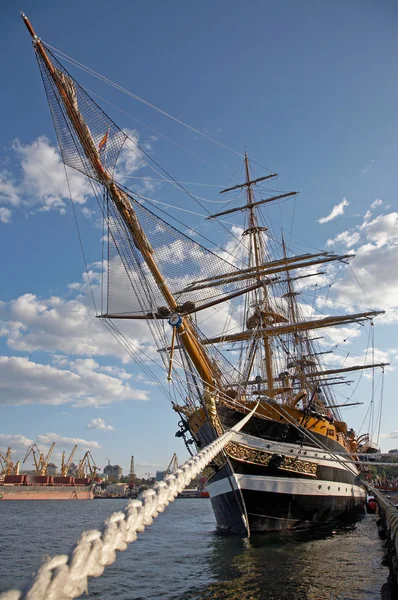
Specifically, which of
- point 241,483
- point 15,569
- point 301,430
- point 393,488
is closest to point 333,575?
point 241,483

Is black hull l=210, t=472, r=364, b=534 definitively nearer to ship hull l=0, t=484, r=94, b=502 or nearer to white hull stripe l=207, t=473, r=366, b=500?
white hull stripe l=207, t=473, r=366, b=500

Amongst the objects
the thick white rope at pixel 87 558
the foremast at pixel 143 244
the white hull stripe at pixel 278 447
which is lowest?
the thick white rope at pixel 87 558

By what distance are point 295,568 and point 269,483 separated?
4612 millimetres

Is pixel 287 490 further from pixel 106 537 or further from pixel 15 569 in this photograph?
pixel 106 537

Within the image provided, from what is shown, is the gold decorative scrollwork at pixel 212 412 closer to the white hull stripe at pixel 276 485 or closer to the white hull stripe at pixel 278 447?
the white hull stripe at pixel 278 447

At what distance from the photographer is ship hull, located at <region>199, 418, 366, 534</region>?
1421 cm

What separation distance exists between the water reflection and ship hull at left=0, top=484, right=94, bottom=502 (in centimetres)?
8646

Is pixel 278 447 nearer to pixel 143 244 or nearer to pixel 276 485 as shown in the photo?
pixel 276 485

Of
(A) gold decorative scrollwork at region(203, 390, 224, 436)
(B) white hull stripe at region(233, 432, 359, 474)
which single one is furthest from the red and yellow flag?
(B) white hull stripe at region(233, 432, 359, 474)

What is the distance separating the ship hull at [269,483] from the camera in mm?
14211

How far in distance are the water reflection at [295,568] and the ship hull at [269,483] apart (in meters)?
0.58

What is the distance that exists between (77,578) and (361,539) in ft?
51.5

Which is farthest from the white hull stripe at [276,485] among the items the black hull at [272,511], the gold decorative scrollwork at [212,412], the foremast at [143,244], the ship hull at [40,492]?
the ship hull at [40,492]

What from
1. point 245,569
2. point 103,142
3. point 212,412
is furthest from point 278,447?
point 103,142
